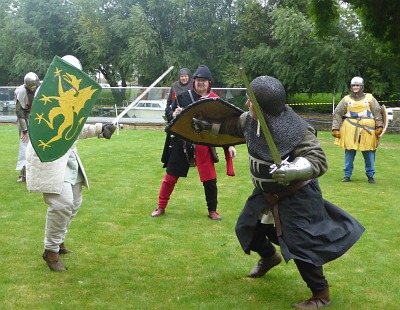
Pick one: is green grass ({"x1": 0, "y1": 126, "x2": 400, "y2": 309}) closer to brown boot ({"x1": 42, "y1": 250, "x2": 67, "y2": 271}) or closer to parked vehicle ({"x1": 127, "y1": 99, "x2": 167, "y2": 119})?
brown boot ({"x1": 42, "y1": 250, "x2": 67, "y2": 271})

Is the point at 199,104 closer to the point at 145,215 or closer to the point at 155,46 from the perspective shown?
the point at 145,215

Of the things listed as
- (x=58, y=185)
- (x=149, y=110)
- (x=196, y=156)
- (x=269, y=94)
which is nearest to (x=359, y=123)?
(x=196, y=156)

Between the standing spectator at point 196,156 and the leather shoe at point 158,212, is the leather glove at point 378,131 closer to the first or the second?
the standing spectator at point 196,156

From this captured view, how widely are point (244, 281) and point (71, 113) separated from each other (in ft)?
5.90

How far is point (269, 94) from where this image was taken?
3.82 m

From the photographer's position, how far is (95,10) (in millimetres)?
33938

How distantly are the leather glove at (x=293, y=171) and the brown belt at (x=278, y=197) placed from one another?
282 mm

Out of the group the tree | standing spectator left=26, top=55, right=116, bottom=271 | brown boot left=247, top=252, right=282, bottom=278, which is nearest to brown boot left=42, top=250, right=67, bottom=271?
standing spectator left=26, top=55, right=116, bottom=271

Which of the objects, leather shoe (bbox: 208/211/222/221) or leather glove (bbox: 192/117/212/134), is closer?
leather glove (bbox: 192/117/212/134)

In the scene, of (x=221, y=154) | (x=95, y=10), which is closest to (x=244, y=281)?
(x=221, y=154)

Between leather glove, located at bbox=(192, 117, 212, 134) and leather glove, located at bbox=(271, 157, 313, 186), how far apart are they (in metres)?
0.92

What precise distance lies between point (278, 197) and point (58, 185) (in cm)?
165

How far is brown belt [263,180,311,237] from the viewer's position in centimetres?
388

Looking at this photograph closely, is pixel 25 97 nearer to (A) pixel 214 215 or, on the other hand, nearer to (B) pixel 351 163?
(A) pixel 214 215
